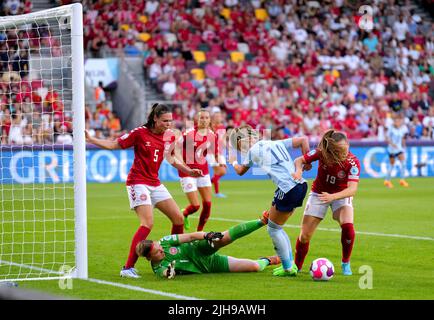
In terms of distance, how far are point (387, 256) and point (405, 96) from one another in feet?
79.4

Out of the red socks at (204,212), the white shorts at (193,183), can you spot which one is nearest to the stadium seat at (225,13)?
the white shorts at (193,183)

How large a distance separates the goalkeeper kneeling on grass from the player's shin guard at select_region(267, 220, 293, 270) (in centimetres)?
19

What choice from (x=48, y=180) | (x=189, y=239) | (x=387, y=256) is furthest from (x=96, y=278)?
(x=48, y=180)

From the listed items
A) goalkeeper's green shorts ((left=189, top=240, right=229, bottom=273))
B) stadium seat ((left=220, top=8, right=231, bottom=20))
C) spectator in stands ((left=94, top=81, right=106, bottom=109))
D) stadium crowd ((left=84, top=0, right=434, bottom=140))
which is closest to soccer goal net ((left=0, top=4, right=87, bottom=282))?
goalkeeper's green shorts ((left=189, top=240, right=229, bottom=273))

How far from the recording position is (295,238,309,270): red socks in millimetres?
10758

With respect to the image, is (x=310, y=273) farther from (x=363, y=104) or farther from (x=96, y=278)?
(x=363, y=104)

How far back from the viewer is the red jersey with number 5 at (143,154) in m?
11.1

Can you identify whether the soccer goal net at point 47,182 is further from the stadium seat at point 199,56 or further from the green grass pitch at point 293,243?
the stadium seat at point 199,56

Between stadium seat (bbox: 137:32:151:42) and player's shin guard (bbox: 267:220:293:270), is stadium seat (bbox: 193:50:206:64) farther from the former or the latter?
player's shin guard (bbox: 267:220:293:270)

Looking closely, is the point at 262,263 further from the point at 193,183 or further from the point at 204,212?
the point at 193,183

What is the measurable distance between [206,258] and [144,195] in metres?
1.07

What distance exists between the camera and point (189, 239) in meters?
10.5

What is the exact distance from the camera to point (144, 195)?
10930 millimetres

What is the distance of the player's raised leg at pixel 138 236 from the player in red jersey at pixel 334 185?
1823mm
